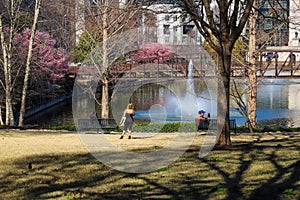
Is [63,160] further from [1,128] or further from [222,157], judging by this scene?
[1,128]

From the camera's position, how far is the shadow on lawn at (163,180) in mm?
6156

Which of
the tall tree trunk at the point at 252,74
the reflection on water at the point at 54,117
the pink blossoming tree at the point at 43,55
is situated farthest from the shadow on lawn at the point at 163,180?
the reflection on water at the point at 54,117

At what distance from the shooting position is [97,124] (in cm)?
1998

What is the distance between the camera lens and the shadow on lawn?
616 cm

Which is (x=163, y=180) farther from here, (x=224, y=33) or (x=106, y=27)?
(x=106, y=27)

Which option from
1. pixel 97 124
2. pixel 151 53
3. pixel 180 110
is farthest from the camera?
pixel 151 53

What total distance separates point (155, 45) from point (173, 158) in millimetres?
30404

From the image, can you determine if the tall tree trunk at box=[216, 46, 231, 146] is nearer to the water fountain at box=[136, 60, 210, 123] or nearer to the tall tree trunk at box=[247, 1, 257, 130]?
the tall tree trunk at box=[247, 1, 257, 130]

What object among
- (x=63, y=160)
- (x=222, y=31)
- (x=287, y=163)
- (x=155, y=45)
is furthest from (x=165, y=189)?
(x=155, y=45)

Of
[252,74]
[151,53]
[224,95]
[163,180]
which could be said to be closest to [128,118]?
[224,95]

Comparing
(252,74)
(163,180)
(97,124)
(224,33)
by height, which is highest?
(224,33)

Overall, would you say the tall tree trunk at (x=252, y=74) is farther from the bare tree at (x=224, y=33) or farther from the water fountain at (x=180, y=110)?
the bare tree at (x=224, y=33)

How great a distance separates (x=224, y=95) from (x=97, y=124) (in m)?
9.81

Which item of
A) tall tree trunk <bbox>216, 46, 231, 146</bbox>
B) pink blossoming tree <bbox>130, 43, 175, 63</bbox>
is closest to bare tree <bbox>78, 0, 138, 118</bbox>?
pink blossoming tree <bbox>130, 43, 175, 63</bbox>
